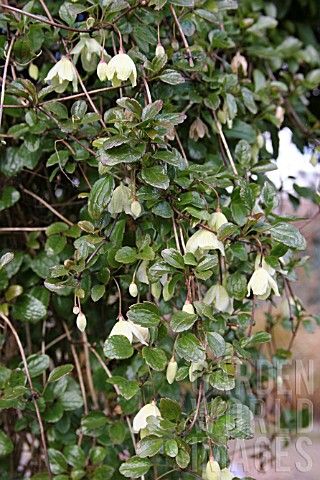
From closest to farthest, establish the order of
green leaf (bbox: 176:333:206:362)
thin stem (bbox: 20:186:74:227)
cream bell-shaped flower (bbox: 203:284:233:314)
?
green leaf (bbox: 176:333:206:362) → cream bell-shaped flower (bbox: 203:284:233:314) → thin stem (bbox: 20:186:74:227)

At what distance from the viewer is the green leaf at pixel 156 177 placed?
1.70 ft

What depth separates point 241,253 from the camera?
58 cm

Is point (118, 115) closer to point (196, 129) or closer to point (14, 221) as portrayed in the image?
point (196, 129)

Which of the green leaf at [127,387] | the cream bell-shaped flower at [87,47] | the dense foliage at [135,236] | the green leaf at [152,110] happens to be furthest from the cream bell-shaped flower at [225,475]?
the cream bell-shaped flower at [87,47]

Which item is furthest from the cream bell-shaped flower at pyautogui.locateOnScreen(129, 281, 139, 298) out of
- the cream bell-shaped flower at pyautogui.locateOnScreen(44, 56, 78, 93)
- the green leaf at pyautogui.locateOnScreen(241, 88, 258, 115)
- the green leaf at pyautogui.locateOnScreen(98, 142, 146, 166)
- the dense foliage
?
the green leaf at pyautogui.locateOnScreen(241, 88, 258, 115)

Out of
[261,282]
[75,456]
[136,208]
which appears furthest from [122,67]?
[75,456]

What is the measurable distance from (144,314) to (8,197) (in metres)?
0.28

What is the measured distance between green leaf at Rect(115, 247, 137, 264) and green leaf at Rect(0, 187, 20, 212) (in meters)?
0.21

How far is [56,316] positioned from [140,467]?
31cm

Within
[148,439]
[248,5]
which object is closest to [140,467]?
[148,439]

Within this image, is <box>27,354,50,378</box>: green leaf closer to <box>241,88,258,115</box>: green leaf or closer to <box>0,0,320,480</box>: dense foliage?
<box>0,0,320,480</box>: dense foliage

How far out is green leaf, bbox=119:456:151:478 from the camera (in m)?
0.52

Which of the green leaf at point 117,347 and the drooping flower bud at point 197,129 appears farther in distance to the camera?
the drooping flower bud at point 197,129

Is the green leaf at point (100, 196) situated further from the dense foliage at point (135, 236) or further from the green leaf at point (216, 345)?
the green leaf at point (216, 345)
